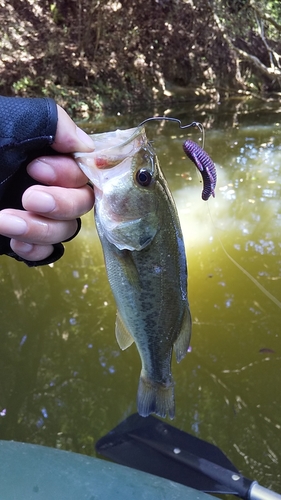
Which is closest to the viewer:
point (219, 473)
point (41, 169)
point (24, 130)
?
point (24, 130)

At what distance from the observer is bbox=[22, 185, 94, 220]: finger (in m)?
1.40

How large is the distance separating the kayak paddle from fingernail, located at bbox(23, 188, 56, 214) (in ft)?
6.37

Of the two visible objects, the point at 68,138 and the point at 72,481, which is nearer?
the point at 68,138

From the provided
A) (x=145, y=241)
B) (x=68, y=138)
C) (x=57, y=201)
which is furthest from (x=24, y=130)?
(x=145, y=241)

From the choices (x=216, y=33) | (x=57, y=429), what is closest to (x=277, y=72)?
(x=216, y=33)

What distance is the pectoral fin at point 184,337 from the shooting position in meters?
1.68

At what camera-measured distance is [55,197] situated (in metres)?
1.43

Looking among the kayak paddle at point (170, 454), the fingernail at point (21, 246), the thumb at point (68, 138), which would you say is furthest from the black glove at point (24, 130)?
the kayak paddle at point (170, 454)

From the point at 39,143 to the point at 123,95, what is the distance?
13.5m

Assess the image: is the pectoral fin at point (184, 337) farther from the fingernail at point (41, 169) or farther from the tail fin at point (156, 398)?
the fingernail at point (41, 169)

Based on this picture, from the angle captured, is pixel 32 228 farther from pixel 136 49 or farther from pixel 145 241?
pixel 136 49

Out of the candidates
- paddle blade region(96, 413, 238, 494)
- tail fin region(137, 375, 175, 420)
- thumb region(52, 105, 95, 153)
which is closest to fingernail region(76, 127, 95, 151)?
thumb region(52, 105, 95, 153)

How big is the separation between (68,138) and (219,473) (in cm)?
224

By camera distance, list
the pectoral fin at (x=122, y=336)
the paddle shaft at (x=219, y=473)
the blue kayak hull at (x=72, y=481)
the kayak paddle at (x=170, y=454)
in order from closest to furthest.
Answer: the pectoral fin at (x=122, y=336) → the blue kayak hull at (x=72, y=481) → the paddle shaft at (x=219, y=473) → the kayak paddle at (x=170, y=454)
